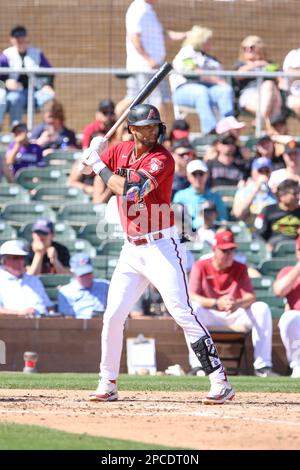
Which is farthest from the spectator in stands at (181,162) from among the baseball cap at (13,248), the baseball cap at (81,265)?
the baseball cap at (13,248)

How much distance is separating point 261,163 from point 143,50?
2.19 metres

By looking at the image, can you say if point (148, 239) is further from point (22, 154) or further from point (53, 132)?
point (53, 132)

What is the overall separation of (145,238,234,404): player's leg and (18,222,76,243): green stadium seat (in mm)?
5547

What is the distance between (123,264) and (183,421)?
1.34 meters

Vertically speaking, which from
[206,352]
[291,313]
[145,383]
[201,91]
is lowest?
[145,383]

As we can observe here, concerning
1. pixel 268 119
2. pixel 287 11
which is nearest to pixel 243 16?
pixel 287 11

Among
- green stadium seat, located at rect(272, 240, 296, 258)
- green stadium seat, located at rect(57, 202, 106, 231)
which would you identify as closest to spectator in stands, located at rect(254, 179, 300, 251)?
green stadium seat, located at rect(272, 240, 296, 258)

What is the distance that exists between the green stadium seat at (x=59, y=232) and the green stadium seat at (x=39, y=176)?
116 centimetres

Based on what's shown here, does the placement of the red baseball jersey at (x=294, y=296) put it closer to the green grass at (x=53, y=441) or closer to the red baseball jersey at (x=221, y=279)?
the red baseball jersey at (x=221, y=279)

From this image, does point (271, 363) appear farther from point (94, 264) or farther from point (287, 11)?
point (287, 11)

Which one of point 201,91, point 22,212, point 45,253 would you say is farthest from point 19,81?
point 45,253

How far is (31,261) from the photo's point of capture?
1272cm

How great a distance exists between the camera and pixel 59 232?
44.0 ft

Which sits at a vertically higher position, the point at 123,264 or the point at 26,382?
the point at 123,264
